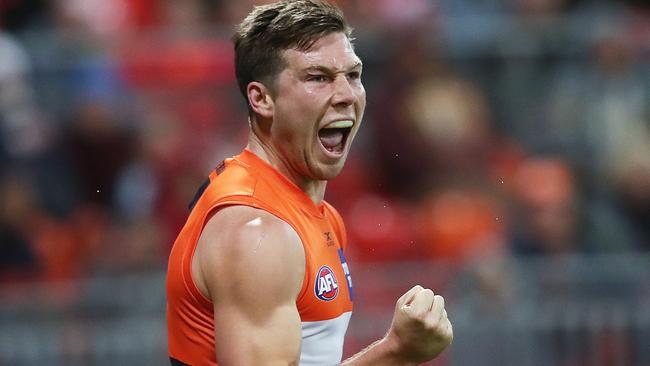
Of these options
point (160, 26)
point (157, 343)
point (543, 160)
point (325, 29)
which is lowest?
point (157, 343)

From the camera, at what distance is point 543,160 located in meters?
10.1

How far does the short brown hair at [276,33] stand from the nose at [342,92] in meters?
0.17

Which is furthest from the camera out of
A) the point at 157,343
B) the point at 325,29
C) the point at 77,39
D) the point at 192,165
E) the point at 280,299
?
the point at 77,39

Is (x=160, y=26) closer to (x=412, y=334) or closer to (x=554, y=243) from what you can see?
(x=554, y=243)

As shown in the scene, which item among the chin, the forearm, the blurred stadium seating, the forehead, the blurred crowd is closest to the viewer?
the forearm

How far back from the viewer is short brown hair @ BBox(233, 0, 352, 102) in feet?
15.0

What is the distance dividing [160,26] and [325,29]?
21.7 feet

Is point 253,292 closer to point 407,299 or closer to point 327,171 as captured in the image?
point 407,299

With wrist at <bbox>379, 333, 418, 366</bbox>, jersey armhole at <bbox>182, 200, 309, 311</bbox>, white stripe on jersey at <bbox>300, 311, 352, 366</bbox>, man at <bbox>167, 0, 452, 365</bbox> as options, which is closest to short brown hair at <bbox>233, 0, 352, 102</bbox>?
man at <bbox>167, 0, 452, 365</bbox>

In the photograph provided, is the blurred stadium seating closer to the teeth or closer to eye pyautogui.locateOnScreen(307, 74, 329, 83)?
the teeth

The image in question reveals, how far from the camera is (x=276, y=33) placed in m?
4.58

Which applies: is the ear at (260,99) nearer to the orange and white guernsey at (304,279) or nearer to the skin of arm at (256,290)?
the orange and white guernsey at (304,279)

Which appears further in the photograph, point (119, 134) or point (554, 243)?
point (119, 134)

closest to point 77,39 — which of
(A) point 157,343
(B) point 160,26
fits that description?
(B) point 160,26
